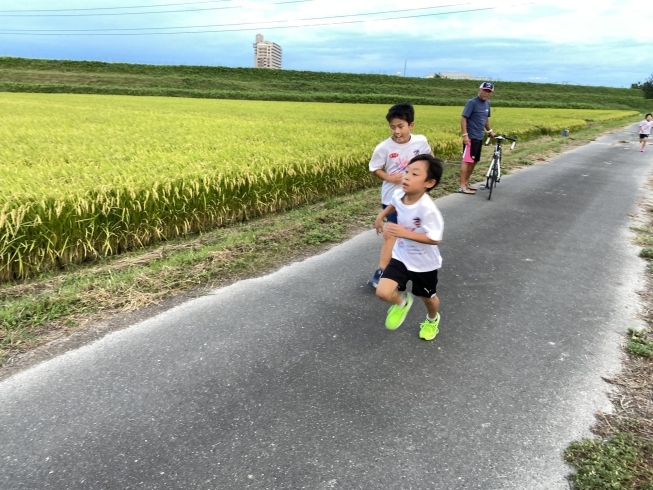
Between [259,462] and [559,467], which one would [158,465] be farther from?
[559,467]

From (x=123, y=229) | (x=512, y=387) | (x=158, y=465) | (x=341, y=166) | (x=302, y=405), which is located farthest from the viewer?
(x=341, y=166)

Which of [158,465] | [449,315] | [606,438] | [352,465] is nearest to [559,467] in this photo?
[606,438]

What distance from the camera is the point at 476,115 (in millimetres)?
7895

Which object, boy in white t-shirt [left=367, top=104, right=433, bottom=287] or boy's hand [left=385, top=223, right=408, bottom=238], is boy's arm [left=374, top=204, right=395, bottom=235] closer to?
boy in white t-shirt [left=367, top=104, right=433, bottom=287]

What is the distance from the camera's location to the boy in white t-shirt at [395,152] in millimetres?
3689

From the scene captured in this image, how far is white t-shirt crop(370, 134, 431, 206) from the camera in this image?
3904 mm

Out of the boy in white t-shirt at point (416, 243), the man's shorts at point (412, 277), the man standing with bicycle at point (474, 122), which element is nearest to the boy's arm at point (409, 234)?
the boy in white t-shirt at point (416, 243)

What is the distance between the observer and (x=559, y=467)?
7.07ft

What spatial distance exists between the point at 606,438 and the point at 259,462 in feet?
6.15

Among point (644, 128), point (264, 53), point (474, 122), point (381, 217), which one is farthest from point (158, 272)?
point (264, 53)

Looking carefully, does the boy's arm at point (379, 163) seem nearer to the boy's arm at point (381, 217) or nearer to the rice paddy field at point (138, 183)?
the boy's arm at point (381, 217)

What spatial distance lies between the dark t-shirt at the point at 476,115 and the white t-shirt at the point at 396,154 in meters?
4.48

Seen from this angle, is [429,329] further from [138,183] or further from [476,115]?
[476,115]

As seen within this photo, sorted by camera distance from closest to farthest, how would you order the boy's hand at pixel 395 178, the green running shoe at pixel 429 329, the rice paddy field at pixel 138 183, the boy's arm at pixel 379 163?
the green running shoe at pixel 429 329
the boy's hand at pixel 395 178
the boy's arm at pixel 379 163
the rice paddy field at pixel 138 183
